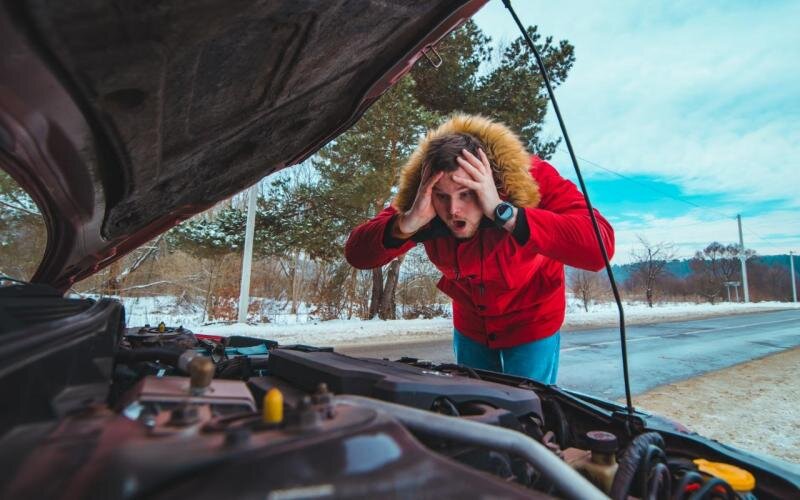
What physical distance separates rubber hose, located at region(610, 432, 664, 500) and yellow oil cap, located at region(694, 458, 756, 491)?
15 centimetres

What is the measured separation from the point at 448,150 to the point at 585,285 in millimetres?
21761

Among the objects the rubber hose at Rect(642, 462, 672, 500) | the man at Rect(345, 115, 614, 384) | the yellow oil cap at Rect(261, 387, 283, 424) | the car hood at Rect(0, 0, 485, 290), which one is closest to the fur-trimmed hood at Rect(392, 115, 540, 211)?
the man at Rect(345, 115, 614, 384)

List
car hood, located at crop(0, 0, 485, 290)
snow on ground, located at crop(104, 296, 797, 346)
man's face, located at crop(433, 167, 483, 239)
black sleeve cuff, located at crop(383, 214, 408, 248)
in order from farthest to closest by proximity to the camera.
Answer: snow on ground, located at crop(104, 296, 797, 346) < black sleeve cuff, located at crop(383, 214, 408, 248) < man's face, located at crop(433, 167, 483, 239) < car hood, located at crop(0, 0, 485, 290)

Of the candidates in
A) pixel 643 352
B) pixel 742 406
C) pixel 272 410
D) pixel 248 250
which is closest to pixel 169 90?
pixel 272 410

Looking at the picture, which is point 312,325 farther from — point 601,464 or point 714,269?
point 714,269

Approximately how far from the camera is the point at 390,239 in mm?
2035

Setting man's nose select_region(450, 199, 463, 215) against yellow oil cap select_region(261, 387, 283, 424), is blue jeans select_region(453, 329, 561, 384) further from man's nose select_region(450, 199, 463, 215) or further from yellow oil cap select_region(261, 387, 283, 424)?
yellow oil cap select_region(261, 387, 283, 424)

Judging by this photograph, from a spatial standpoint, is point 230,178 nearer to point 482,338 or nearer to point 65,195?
point 65,195

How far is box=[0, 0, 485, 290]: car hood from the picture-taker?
78 cm

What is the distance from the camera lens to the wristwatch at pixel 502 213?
5.43 ft

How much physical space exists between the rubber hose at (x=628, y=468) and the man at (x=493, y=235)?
2.73ft

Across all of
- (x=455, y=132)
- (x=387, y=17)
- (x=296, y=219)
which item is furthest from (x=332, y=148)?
(x=387, y=17)

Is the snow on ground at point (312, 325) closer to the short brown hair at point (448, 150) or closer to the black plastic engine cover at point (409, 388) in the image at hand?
the short brown hair at point (448, 150)

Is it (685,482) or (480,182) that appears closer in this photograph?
(685,482)
